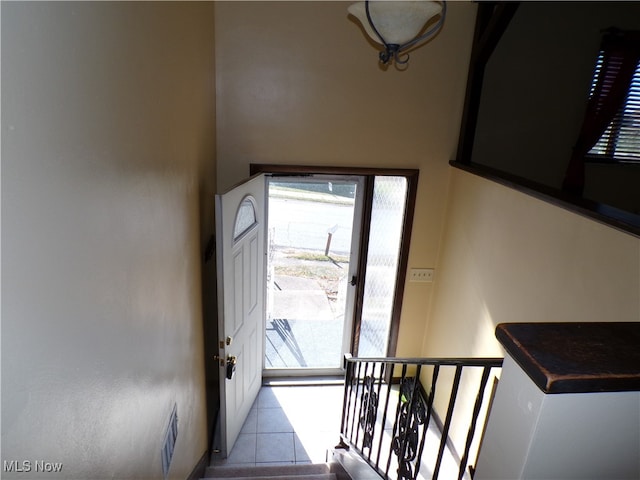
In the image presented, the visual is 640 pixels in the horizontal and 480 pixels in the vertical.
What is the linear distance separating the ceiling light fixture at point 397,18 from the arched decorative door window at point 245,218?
145 cm

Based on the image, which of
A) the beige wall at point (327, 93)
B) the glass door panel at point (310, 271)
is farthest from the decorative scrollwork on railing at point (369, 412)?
the beige wall at point (327, 93)

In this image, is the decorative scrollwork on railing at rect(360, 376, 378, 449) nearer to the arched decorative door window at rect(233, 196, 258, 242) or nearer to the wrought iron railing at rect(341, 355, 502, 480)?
the wrought iron railing at rect(341, 355, 502, 480)

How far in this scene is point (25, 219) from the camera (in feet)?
2.24

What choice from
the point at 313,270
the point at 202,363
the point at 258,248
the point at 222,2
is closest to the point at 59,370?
the point at 202,363

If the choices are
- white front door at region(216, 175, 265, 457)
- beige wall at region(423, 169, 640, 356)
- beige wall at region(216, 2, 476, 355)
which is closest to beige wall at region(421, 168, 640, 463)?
beige wall at region(423, 169, 640, 356)

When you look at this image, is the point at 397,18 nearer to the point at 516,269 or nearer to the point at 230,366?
the point at 516,269

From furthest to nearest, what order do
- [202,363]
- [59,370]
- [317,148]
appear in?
[317,148] < [202,363] < [59,370]

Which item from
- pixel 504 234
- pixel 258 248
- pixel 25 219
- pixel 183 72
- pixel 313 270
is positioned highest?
pixel 183 72

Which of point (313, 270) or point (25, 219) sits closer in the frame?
point (25, 219)

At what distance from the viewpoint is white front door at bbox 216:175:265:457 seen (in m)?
2.42

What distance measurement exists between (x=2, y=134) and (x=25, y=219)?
0.15 metres

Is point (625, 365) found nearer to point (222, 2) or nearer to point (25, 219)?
point (25, 219)

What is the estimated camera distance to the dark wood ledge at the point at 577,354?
0.66 m

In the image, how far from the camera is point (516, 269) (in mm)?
2314
